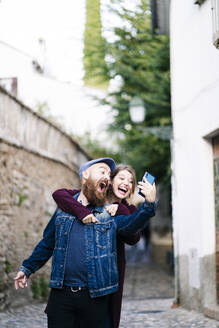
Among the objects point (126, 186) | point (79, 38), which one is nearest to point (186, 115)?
point (126, 186)

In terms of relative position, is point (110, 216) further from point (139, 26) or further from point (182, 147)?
point (139, 26)

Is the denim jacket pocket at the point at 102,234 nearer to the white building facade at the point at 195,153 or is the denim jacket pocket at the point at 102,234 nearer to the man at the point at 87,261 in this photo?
the man at the point at 87,261

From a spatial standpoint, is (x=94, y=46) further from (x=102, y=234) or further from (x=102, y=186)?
(x=102, y=234)

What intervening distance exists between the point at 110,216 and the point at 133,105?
7558 mm

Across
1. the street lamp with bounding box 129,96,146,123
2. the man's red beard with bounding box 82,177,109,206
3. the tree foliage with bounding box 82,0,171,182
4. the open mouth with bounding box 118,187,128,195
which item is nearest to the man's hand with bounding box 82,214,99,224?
the man's red beard with bounding box 82,177,109,206

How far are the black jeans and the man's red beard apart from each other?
0.56 meters

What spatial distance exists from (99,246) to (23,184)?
460cm

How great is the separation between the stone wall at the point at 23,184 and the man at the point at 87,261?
343 centimetres

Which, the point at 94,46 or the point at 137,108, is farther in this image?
the point at 94,46

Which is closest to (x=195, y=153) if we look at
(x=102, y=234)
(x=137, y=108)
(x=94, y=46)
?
(x=137, y=108)

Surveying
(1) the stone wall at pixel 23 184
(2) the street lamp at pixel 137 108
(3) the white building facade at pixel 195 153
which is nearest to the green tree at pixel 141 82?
(2) the street lamp at pixel 137 108

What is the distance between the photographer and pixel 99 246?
3109mm

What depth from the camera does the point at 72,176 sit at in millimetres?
11016

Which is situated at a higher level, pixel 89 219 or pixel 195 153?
pixel 195 153
